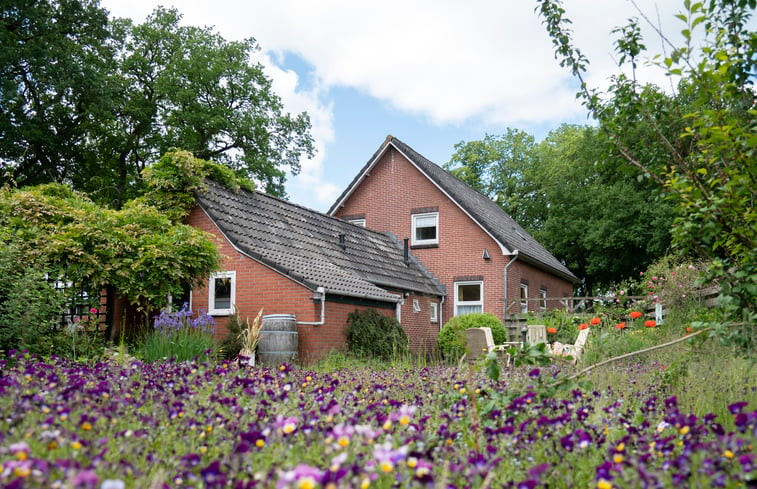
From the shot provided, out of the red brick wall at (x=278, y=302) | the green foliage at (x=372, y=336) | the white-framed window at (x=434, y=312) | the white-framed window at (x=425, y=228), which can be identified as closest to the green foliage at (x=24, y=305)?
the red brick wall at (x=278, y=302)

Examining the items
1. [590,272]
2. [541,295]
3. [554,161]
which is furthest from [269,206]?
[554,161]

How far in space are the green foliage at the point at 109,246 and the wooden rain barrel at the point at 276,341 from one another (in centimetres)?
171

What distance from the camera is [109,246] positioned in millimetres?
11398

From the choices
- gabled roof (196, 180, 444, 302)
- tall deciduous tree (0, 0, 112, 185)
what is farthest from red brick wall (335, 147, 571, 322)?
tall deciduous tree (0, 0, 112, 185)

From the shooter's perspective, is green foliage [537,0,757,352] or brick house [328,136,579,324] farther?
brick house [328,136,579,324]

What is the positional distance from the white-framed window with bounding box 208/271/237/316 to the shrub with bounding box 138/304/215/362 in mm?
2569

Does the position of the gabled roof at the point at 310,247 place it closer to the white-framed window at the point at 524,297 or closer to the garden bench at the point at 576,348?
the white-framed window at the point at 524,297

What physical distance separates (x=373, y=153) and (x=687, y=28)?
19.0 m

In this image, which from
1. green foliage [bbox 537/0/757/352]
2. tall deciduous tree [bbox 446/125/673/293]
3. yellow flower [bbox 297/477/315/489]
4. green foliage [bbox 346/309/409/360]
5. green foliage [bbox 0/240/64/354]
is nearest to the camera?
yellow flower [bbox 297/477/315/489]

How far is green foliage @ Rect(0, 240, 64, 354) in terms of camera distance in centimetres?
887

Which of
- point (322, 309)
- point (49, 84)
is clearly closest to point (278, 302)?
point (322, 309)

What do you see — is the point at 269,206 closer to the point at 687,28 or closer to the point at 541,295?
the point at 541,295

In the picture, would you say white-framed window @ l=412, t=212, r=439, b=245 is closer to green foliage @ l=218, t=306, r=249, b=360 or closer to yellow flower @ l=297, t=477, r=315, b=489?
green foliage @ l=218, t=306, r=249, b=360

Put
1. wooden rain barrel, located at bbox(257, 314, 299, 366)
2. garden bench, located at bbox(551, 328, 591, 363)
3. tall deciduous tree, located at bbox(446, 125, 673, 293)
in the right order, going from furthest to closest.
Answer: tall deciduous tree, located at bbox(446, 125, 673, 293) → wooden rain barrel, located at bbox(257, 314, 299, 366) → garden bench, located at bbox(551, 328, 591, 363)
